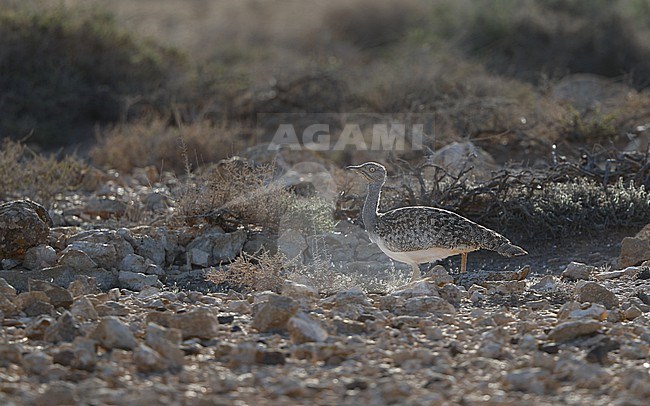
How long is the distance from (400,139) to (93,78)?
5.28 metres

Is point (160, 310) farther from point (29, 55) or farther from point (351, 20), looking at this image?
point (351, 20)

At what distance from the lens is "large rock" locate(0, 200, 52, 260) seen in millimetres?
7023

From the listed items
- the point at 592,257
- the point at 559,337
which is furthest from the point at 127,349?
the point at 592,257

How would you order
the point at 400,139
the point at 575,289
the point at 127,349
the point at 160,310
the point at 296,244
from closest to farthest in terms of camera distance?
the point at 127,349
the point at 160,310
the point at 575,289
the point at 296,244
the point at 400,139

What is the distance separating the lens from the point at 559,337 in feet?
16.0

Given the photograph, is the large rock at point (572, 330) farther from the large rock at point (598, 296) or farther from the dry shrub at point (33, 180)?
the dry shrub at point (33, 180)

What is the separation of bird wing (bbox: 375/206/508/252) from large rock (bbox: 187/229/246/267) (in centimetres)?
134

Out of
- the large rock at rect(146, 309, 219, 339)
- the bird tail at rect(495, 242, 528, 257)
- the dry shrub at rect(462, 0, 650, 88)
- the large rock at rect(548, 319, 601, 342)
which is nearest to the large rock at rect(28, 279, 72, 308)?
the large rock at rect(146, 309, 219, 339)

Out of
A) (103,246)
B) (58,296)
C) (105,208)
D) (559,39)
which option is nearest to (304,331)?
(58,296)

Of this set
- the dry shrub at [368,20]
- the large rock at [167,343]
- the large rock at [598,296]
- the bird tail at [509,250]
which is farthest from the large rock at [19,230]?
the dry shrub at [368,20]

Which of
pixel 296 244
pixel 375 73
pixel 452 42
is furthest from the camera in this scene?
pixel 452 42

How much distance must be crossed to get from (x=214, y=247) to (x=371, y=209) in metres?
1.35

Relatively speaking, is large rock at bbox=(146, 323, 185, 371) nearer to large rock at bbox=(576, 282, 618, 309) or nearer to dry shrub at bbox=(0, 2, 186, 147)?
large rock at bbox=(576, 282, 618, 309)

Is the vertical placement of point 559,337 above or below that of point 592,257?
above
